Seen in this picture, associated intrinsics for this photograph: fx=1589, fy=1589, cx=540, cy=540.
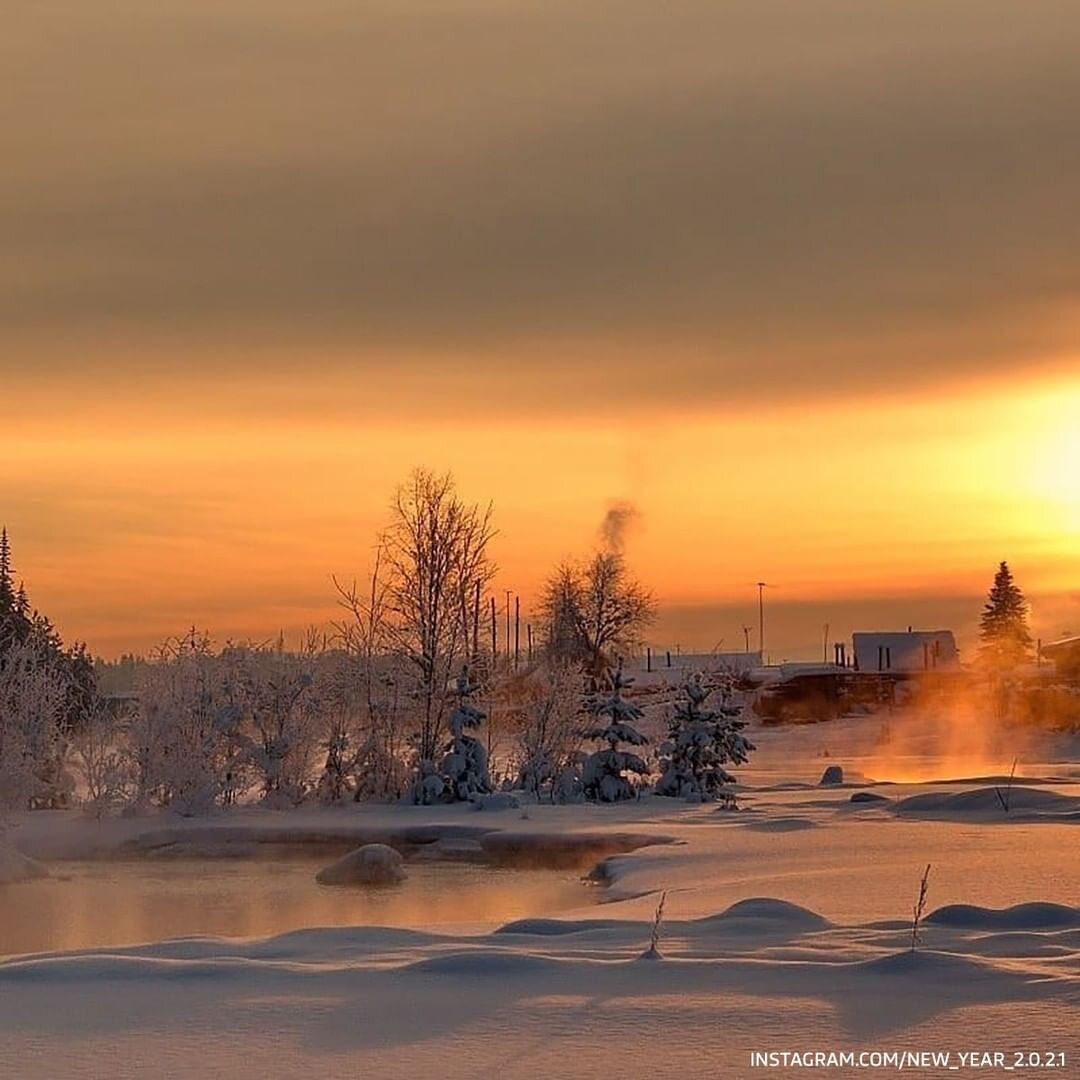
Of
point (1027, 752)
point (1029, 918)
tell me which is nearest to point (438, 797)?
point (1029, 918)

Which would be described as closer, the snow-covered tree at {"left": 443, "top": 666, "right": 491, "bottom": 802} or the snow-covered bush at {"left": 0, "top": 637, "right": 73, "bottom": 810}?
the snow-covered bush at {"left": 0, "top": 637, "right": 73, "bottom": 810}

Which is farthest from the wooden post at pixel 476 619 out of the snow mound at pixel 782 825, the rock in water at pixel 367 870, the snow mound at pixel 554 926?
the snow mound at pixel 554 926

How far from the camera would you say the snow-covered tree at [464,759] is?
3328cm

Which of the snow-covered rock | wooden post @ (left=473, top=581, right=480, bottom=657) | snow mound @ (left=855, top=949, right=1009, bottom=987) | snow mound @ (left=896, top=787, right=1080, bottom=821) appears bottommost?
the snow-covered rock

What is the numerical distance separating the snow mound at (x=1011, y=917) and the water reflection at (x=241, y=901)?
13.4 ft

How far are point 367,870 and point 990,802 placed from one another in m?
10.7

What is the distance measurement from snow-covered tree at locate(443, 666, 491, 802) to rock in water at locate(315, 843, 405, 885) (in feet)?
38.0

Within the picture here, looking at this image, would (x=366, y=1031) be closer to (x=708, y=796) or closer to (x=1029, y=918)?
(x=1029, y=918)

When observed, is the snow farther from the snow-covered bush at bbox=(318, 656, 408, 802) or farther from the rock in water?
the snow-covered bush at bbox=(318, 656, 408, 802)

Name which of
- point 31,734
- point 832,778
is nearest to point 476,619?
point 832,778

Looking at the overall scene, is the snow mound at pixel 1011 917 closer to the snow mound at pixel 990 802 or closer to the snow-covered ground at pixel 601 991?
the snow-covered ground at pixel 601 991

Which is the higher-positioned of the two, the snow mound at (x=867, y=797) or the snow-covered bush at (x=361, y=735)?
the snow-covered bush at (x=361, y=735)

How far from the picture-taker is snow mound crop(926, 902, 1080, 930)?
11.4m

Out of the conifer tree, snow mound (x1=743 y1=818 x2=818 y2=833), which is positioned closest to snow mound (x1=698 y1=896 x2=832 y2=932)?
snow mound (x1=743 y1=818 x2=818 y2=833)
